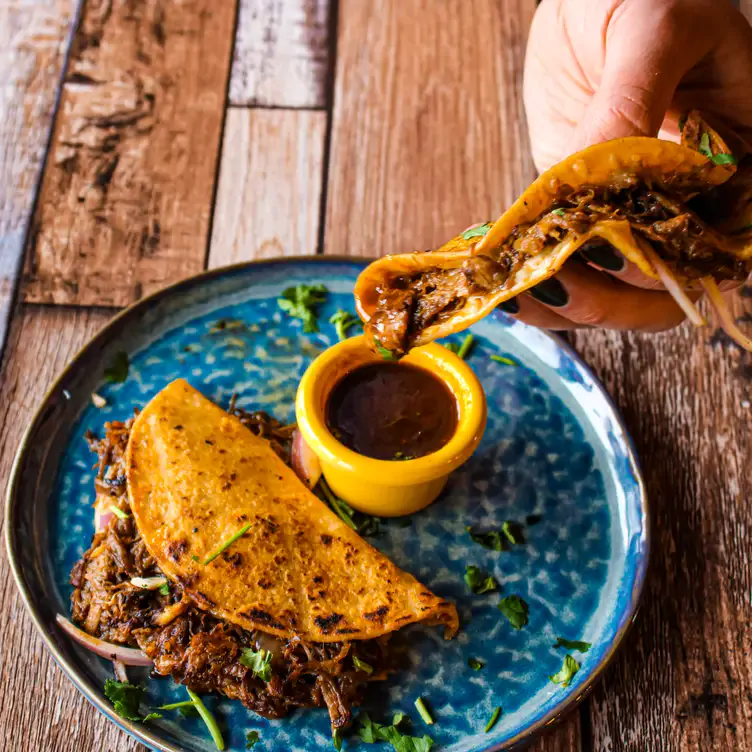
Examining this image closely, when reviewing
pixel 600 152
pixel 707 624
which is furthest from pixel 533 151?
pixel 707 624

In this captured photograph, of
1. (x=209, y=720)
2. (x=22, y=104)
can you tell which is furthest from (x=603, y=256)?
(x=22, y=104)

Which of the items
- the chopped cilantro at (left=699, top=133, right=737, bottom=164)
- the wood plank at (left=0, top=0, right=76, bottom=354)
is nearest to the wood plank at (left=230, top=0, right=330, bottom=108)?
the wood plank at (left=0, top=0, right=76, bottom=354)

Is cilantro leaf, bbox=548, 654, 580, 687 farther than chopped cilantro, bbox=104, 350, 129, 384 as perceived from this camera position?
No

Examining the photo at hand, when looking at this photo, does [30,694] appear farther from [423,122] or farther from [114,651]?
[423,122]

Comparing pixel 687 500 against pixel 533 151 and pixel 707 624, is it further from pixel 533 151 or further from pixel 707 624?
pixel 533 151

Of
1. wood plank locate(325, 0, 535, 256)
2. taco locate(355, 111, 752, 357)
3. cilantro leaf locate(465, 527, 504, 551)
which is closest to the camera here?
taco locate(355, 111, 752, 357)

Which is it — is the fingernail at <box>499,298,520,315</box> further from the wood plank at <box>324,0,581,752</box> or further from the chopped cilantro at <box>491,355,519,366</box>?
the wood plank at <box>324,0,581,752</box>
